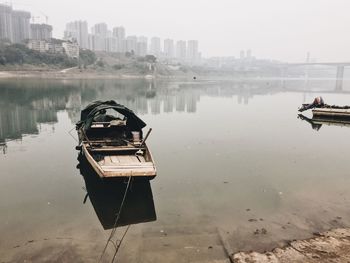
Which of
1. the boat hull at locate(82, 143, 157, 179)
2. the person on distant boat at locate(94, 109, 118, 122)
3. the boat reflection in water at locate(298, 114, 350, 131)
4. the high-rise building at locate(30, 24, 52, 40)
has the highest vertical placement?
the high-rise building at locate(30, 24, 52, 40)

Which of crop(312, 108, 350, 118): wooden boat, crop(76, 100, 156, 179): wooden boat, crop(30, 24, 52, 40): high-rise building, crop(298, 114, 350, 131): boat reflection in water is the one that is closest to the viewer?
crop(76, 100, 156, 179): wooden boat

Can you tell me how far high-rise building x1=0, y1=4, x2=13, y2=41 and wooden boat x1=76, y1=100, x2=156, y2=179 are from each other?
178 metres

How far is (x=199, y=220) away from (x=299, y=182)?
18.3 ft

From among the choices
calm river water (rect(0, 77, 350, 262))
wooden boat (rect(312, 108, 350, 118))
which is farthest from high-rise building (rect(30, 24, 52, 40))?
calm river water (rect(0, 77, 350, 262))

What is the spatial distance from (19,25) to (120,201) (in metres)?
204

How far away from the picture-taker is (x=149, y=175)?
10281mm

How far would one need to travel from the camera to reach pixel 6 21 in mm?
173000

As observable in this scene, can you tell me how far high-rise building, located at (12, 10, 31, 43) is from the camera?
181500 mm

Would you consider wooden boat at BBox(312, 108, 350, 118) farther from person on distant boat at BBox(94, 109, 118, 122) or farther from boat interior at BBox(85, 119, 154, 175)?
boat interior at BBox(85, 119, 154, 175)

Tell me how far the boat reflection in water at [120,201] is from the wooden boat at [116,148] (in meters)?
0.44

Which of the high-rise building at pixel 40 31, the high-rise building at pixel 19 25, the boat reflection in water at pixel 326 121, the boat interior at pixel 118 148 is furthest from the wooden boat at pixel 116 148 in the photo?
the high-rise building at pixel 19 25

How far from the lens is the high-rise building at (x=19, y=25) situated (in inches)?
7146

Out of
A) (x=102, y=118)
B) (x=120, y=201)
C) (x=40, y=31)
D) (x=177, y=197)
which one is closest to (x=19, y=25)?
(x=40, y=31)

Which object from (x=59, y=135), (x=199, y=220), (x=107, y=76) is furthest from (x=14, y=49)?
(x=199, y=220)
